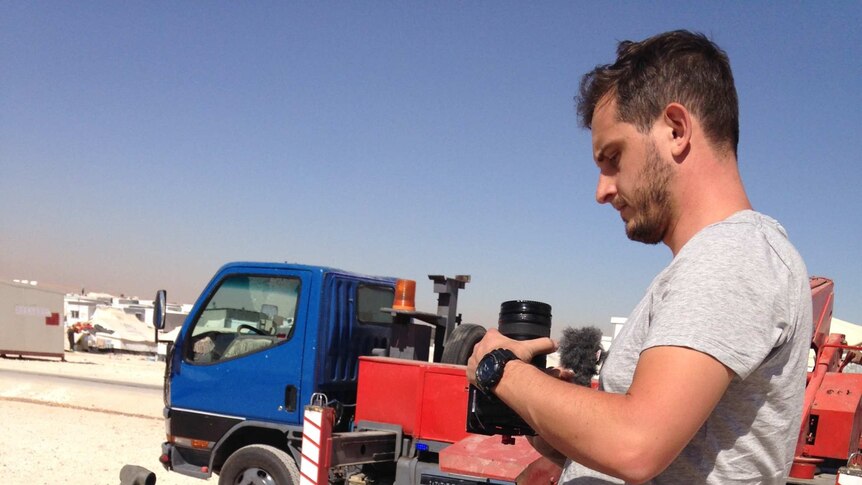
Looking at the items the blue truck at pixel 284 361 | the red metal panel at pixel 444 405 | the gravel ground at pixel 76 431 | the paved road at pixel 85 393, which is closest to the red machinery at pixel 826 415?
the red metal panel at pixel 444 405

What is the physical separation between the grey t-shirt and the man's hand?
22 centimetres

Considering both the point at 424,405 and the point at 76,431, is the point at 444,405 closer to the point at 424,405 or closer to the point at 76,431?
the point at 424,405

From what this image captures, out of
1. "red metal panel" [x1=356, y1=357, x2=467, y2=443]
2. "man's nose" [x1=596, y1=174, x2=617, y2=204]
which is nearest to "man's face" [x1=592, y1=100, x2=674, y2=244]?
"man's nose" [x1=596, y1=174, x2=617, y2=204]

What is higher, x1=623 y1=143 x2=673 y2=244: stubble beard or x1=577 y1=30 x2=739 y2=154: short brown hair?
x1=577 y1=30 x2=739 y2=154: short brown hair

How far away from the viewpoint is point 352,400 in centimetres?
701

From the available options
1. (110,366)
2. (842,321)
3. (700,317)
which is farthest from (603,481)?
(110,366)

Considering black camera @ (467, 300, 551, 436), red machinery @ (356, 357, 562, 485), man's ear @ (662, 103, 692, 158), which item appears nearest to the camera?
man's ear @ (662, 103, 692, 158)

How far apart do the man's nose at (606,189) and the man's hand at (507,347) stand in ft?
1.15

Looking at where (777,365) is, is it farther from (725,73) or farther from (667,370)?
(725,73)

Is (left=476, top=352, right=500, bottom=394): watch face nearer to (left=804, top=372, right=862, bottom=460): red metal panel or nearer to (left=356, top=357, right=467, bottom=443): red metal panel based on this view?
(left=356, top=357, right=467, bottom=443): red metal panel

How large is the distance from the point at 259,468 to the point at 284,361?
942mm

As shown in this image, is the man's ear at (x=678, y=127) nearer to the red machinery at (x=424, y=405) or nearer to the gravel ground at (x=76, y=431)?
the red machinery at (x=424, y=405)

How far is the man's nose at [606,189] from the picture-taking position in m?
1.62

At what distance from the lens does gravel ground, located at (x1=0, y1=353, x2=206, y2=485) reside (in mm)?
9156
